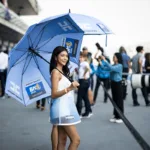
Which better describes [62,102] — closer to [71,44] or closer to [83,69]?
[71,44]

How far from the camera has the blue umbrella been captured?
4098 mm

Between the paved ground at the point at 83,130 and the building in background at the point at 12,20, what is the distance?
33.7 feet

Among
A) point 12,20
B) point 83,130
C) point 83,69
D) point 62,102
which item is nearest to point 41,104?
point 83,69

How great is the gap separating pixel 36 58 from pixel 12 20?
21.8 meters

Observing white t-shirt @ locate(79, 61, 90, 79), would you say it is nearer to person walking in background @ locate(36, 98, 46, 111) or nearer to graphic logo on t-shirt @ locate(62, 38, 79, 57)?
person walking in background @ locate(36, 98, 46, 111)

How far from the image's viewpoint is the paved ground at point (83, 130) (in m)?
5.02

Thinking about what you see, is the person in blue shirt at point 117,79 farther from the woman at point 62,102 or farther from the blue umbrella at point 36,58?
the woman at point 62,102

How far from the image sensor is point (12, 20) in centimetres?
2517

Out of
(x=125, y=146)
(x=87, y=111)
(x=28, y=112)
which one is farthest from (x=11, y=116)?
(x=125, y=146)

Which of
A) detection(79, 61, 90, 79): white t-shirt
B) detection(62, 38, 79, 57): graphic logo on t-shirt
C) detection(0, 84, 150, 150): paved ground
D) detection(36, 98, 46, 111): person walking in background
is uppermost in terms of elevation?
detection(62, 38, 79, 57): graphic logo on t-shirt

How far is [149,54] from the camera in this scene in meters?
9.91

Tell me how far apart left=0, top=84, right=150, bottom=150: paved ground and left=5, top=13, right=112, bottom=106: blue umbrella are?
113 centimetres

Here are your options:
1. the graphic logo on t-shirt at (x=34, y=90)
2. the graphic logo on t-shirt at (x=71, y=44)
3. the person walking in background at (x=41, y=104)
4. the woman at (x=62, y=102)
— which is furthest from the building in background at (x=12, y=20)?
the woman at (x=62, y=102)

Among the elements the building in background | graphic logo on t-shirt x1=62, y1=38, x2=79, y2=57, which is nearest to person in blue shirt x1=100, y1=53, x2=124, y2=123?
graphic logo on t-shirt x1=62, y1=38, x2=79, y2=57
